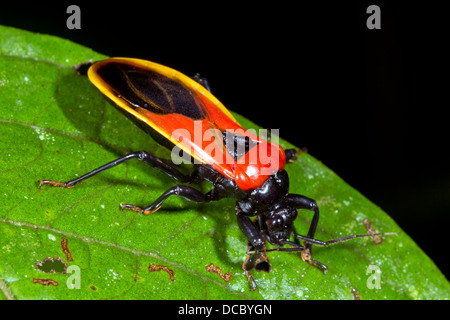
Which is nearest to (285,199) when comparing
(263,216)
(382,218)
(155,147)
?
(263,216)

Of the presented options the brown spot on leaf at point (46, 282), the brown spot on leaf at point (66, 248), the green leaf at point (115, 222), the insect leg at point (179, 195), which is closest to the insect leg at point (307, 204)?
the green leaf at point (115, 222)

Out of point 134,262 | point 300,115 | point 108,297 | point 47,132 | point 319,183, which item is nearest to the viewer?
point 108,297

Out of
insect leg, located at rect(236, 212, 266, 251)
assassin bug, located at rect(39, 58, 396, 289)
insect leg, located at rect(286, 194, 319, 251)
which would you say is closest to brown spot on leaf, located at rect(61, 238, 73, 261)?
assassin bug, located at rect(39, 58, 396, 289)

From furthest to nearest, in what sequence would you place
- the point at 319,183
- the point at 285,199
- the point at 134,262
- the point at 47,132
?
the point at 319,183 → the point at 285,199 → the point at 47,132 → the point at 134,262

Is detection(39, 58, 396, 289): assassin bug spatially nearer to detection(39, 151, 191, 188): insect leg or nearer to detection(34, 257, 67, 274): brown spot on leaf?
detection(39, 151, 191, 188): insect leg

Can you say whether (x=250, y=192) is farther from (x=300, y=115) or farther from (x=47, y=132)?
(x=300, y=115)

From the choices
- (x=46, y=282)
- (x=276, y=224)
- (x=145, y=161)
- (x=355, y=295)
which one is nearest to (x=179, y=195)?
(x=145, y=161)

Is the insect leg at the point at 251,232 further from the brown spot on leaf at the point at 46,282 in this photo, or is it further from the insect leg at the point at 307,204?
the brown spot on leaf at the point at 46,282
